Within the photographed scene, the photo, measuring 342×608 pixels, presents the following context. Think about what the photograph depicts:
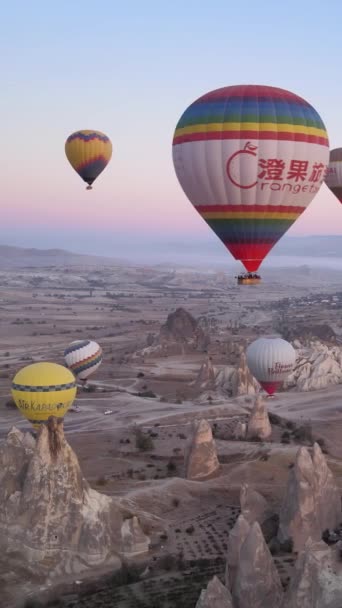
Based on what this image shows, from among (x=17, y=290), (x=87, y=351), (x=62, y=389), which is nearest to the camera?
(x=62, y=389)

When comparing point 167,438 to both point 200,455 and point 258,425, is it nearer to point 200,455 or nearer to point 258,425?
point 258,425

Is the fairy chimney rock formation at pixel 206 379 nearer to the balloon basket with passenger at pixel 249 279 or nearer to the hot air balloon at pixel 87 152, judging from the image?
the hot air balloon at pixel 87 152

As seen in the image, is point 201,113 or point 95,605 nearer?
point 95,605

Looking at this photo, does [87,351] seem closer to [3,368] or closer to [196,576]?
[3,368]

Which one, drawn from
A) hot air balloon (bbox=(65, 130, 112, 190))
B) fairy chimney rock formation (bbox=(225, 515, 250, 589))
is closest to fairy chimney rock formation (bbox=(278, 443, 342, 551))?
fairy chimney rock formation (bbox=(225, 515, 250, 589))

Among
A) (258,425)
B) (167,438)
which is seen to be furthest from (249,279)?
(167,438)

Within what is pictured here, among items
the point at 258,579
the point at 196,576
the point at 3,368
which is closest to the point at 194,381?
the point at 3,368

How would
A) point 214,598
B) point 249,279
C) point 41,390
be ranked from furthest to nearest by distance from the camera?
point 41,390 < point 249,279 < point 214,598
